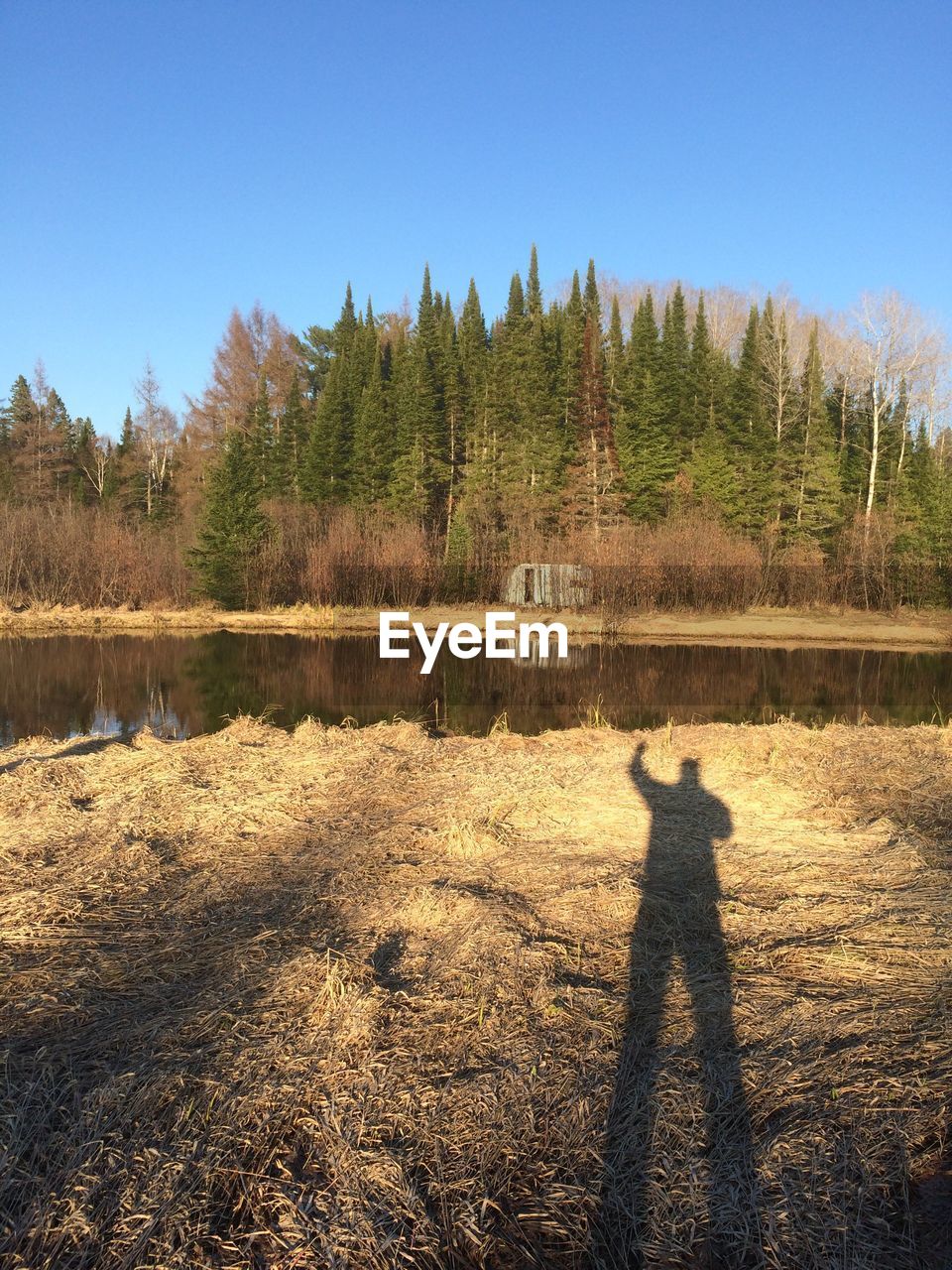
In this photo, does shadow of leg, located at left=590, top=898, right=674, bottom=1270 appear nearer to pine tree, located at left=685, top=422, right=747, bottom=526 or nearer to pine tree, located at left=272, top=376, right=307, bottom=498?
pine tree, located at left=685, top=422, right=747, bottom=526

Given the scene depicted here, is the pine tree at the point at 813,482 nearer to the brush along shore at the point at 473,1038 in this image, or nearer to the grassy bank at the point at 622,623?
the grassy bank at the point at 622,623

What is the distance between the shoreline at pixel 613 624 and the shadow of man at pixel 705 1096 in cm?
2372

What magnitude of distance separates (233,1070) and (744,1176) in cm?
168

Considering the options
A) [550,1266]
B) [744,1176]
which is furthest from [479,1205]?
[744,1176]

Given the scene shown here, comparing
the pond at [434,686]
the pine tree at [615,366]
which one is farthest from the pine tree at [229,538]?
the pine tree at [615,366]

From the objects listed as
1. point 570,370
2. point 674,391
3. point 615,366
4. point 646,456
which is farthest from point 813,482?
point 615,366

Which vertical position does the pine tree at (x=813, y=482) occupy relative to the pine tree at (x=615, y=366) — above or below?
below

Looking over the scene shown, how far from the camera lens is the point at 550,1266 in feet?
7.07

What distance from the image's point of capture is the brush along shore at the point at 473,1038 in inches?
87.5

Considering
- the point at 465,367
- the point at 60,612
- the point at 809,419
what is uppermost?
the point at 465,367

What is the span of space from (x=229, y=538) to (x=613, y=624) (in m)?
15.5

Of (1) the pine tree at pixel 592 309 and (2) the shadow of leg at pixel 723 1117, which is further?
(1) the pine tree at pixel 592 309

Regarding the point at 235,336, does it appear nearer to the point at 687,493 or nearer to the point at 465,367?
the point at 465,367

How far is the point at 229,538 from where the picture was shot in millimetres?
32531
